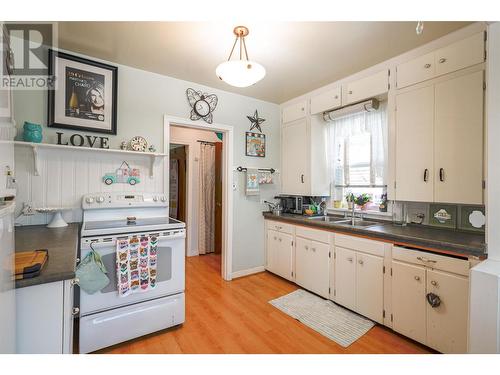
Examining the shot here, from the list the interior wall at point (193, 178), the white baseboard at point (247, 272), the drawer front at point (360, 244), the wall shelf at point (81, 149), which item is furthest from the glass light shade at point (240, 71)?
the interior wall at point (193, 178)

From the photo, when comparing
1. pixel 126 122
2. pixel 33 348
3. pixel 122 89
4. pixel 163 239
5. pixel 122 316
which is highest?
pixel 122 89

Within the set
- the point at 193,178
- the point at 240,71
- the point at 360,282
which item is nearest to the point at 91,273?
the point at 240,71

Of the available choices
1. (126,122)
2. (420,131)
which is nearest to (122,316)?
(126,122)

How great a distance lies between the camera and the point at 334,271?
8.05 feet

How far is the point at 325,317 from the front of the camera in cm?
224

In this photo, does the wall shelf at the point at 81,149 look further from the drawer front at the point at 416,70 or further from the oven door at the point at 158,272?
the drawer front at the point at 416,70

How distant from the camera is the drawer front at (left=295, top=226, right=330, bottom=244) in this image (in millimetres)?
2529

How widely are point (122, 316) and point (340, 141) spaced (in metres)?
2.94

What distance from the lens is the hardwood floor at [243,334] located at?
1.81m

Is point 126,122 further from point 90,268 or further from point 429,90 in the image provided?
point 429,90

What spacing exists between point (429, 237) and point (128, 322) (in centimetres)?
238

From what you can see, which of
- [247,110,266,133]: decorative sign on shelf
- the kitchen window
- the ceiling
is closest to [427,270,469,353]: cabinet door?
the kitchen window

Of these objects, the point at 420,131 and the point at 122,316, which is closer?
the point at 122,316

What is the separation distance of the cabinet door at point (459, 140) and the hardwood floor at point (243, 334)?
1.23m
